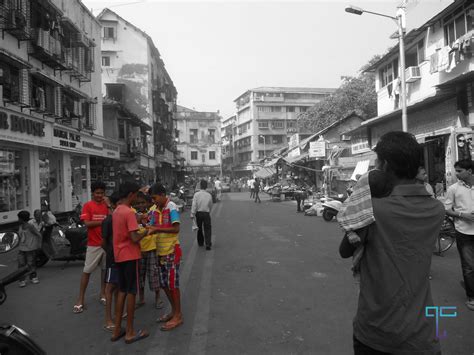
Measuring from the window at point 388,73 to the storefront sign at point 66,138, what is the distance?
15.3 m

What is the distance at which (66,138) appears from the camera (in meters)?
16.5

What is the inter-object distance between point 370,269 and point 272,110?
6712 centimetres

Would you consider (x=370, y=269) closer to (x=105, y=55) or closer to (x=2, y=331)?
(x=2, y=331)

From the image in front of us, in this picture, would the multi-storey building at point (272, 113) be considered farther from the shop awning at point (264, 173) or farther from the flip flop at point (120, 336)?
the flip flop at point (120, 336)

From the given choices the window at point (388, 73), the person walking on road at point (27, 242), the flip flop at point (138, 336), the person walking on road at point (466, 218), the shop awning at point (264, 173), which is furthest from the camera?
the shop awning at point (264, 173)

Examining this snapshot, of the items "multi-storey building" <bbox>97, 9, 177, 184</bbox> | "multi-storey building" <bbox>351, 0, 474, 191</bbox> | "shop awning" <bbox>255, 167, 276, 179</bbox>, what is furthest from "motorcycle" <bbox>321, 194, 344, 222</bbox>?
"shop awning" <bbox>255, 167, 276, 179</bbox>

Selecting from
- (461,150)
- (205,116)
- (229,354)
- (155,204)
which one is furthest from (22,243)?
(205,116)

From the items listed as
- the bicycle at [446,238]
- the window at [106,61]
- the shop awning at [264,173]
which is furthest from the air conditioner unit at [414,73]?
the window at [106,61]

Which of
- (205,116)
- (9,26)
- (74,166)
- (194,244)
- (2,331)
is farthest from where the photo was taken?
(205,116)

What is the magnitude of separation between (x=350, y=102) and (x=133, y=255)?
35.6m

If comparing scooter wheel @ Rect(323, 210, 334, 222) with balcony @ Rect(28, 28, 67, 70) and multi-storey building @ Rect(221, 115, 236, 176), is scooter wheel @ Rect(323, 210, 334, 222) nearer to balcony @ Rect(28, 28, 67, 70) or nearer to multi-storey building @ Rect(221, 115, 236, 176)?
balcony @ Rect(28, 28, 67, 70)

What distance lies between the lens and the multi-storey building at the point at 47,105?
41.0 ft

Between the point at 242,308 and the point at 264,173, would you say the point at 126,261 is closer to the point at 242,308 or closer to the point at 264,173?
the point at 242,308

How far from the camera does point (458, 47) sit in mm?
12227
